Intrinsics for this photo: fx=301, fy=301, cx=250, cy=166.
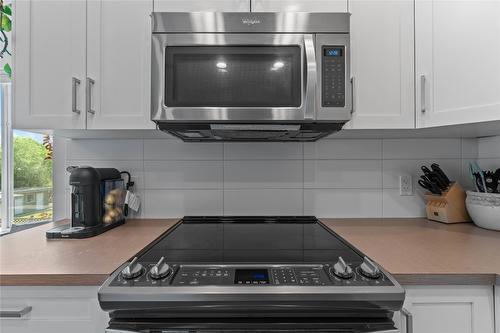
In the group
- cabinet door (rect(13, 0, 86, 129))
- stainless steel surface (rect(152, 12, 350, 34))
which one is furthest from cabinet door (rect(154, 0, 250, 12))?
cabinet door (rect(13, 0, 86, 129))

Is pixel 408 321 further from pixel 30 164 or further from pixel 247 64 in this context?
pixel 30 164

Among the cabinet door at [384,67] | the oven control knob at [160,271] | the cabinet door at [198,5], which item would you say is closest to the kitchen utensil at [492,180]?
the cabinet door at [384,67]

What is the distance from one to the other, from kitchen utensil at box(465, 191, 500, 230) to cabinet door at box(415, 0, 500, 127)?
1.35ft

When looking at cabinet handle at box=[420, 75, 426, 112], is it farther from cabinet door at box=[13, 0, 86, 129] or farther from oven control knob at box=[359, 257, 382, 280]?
cabinet door at box=[13, 0, 86, 129]

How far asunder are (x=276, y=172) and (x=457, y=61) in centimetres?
90

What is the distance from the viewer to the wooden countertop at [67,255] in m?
0.82

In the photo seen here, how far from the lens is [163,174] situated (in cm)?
157

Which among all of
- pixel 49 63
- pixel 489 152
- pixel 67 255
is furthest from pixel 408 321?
pixel 49 63

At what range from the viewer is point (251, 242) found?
1.15m

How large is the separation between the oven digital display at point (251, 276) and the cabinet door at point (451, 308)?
1.31ft

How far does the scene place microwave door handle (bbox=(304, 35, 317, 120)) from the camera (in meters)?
1.08

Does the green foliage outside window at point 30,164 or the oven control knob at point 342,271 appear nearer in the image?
the oven control knob at point 342,271

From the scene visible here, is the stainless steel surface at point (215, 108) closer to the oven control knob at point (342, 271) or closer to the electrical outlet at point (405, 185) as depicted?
the oven control knob at point (342, 271)

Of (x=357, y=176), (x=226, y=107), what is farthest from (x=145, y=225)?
(x=357, y=176)
